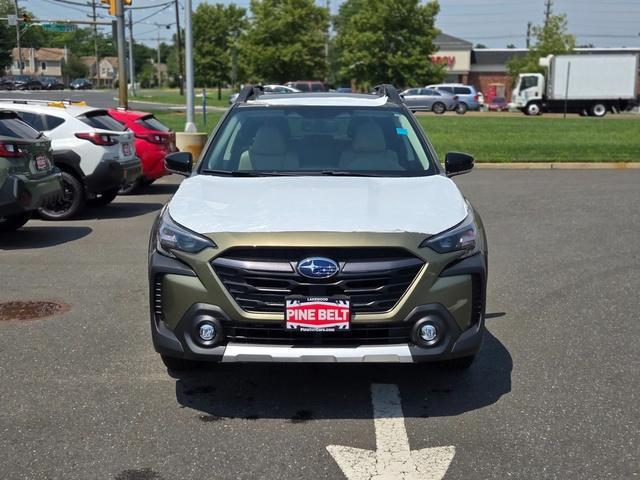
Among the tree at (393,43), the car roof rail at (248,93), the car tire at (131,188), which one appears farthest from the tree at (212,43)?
the car roof rail at (248,93)

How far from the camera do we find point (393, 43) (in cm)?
5781

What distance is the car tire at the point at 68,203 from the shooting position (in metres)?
10.9

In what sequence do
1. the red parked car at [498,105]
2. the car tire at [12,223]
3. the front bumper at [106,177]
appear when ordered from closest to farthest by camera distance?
the car tire at [12,223]
the front bumper at [106,177]
the red parked car at [498,105]

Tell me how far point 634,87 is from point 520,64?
24513 mm

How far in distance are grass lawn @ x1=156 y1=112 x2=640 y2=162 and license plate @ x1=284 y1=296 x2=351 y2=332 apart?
1431 cm

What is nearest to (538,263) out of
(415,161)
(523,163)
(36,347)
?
(415,161)

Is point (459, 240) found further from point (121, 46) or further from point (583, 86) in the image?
point (583, 86)

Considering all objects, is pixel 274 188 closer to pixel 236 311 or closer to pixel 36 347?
pixel 236 311

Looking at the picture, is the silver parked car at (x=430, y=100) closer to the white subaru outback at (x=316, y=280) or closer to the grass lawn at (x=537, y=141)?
the grass lawn at (x=537, y=141)

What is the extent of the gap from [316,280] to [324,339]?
325 mm

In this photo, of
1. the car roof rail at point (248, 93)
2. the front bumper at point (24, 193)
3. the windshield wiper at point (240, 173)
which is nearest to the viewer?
the windshield wiper at point (240, 173)

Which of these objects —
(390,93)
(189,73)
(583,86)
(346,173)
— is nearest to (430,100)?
(583,86)

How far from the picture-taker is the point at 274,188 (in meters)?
4.80

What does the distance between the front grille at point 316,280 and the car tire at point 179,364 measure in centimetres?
89
